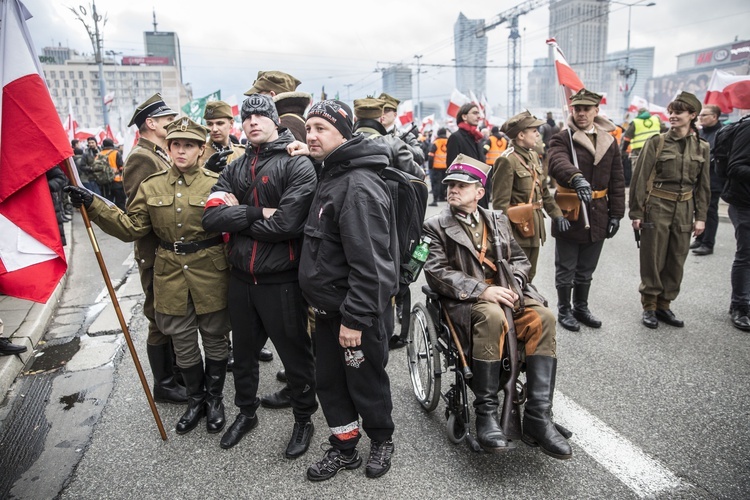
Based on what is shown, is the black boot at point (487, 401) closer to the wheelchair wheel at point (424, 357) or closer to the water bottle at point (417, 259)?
the wheelchair wheel at point (424, 357)

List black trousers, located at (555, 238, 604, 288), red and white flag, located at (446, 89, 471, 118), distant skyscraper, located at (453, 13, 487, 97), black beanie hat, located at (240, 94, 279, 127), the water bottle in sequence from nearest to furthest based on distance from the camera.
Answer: black beanie hat, located at (240, 94, 279, 127) < the water bottle < black trousers, located at (555, 238, 604, 288) < red and white flag, located at (446, 89, 471, 118) < distant skyscraper, located at (453, 13, 487, 97)

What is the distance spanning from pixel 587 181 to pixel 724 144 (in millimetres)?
1618

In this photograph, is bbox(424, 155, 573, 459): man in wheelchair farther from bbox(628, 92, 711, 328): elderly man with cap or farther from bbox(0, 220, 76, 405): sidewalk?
bbox(0, 220, 76, 405): sidewalk

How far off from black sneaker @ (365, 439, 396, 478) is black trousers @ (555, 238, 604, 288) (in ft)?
9.28

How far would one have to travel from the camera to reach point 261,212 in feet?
9.02

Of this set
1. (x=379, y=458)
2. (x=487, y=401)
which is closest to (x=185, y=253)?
(x=379, y=458)

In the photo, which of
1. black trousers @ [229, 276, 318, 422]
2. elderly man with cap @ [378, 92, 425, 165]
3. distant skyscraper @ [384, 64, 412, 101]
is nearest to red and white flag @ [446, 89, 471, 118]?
elderly man with cap @ [378, 92, 425, 165]

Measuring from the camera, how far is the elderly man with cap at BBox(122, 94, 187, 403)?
3.43 m

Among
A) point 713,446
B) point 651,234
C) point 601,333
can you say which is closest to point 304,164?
point 713,446

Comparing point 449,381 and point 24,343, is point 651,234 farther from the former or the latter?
point 24,343

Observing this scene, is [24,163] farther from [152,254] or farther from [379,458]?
[379,458]

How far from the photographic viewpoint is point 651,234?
15.5 feet

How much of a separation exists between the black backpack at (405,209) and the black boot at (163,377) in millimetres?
1918

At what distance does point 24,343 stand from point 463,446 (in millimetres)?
4065
